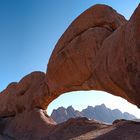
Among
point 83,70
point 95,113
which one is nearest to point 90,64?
point 83,70

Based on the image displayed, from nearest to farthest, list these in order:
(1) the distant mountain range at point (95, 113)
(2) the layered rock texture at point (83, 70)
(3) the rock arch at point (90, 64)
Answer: (3) the rock arch at point (90, 64), (2) the layered rock texture at point (83, 70), (1) the distant mountain range at point (95, 113)

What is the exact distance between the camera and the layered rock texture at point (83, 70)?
14734 millimetres

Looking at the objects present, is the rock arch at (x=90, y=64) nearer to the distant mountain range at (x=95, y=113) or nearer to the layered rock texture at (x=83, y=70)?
the layered rock texture at (x=83, y=70)

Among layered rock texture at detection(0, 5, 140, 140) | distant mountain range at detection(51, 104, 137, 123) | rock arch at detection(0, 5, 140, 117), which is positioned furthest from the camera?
distant mountain range at detection(51, 104, 137, 123)

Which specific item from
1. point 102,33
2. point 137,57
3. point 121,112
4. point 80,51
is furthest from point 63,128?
point 121,112

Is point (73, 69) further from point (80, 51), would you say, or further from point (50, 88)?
point (50, 88)

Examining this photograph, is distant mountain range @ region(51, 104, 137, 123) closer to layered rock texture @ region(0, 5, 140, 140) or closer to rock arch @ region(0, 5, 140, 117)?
layered rock texture @ region(0, 5, 140, 140)

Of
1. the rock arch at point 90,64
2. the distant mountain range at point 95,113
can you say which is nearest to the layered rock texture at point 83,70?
the rock arch at point 90,64

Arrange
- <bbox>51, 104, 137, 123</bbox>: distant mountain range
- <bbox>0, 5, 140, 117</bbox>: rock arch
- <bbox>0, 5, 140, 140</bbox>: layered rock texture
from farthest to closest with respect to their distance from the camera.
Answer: <bbox>51, 104, 137, 123</bbox>: distant mountain range → <bbox>0, 5, 140, 140</bbox>: layered rock texture → <bbox>0, 5, 140, 117</bbox>: rock arch

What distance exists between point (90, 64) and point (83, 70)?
119 centimetres

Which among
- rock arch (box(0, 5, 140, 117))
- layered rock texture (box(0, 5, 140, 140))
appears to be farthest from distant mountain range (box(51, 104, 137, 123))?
rock arch (box(0, 5, 140, 117))

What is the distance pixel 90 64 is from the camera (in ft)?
70.2

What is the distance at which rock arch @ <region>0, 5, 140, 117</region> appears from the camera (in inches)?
574

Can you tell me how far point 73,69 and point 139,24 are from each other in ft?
36.3
